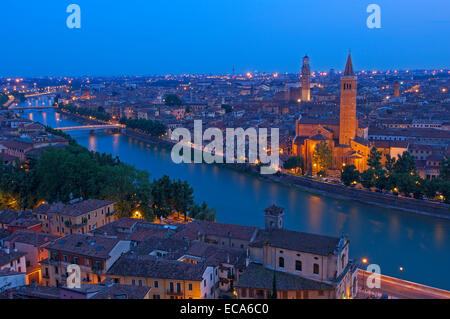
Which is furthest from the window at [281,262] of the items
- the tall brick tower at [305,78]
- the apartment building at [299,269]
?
the tall brick tower at [305,78]

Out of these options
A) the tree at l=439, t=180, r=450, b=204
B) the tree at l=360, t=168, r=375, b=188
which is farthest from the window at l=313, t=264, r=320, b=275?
the tree at l=360, t=168, r=375, b=188

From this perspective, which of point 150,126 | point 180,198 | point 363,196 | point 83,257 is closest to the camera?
point 83,257

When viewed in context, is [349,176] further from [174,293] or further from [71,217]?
[174,293]

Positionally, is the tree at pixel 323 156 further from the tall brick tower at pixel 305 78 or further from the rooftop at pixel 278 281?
the tall brick tower at pixel 305 78

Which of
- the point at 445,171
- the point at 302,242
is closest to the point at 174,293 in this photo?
the point at 302,242

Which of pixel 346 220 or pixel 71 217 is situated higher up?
pixel 71 217

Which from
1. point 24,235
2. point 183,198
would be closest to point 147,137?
point 183,198
